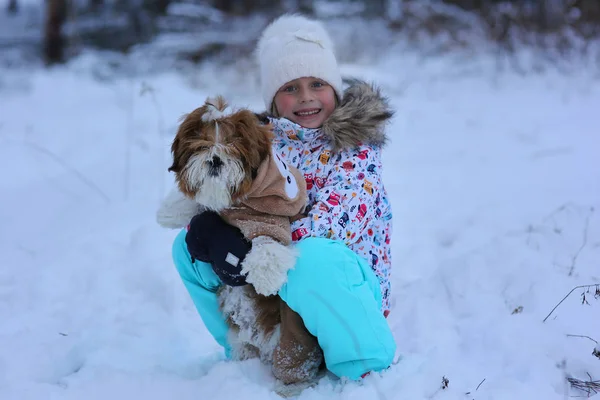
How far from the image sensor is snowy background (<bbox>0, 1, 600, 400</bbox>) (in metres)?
2.29

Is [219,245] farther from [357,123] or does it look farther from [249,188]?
[357,123]

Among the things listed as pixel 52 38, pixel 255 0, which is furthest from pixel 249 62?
pixel 255 0

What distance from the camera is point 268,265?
1945mm

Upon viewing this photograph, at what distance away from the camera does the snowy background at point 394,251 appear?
2.29m

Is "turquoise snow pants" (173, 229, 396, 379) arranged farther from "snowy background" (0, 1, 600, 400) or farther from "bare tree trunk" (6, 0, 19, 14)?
"bare tree trunk" (6, 0, 19, 14)

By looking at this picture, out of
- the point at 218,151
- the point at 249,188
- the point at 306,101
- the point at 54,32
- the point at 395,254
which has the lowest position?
the point at 395,254

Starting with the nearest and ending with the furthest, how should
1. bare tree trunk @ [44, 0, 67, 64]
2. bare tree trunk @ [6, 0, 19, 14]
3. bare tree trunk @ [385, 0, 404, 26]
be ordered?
bare tree trunk @ [44, 0, 67, 64] → bare tree trunk @ [385, 0, 404, 26] → bare tree trunk @ [6, 0, 19, 14]

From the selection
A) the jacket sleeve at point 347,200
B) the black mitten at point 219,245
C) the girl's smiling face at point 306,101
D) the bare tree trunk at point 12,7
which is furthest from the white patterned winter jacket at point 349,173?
the bare tree trunk at point 12,7

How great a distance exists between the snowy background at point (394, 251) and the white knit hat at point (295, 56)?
1.29 meters

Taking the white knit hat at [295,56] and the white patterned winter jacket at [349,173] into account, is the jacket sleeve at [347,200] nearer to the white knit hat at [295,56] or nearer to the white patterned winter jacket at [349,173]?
the white patterned winter jacket at [349,173]

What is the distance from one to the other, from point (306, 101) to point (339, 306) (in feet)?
3.48

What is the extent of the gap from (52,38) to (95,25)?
2.50 metres

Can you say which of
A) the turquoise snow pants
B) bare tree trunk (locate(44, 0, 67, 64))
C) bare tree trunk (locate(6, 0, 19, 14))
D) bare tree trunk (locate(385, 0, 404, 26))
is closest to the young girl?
the turquoise snow pants

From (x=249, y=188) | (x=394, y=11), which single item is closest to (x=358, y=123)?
(x=249, y=188)
